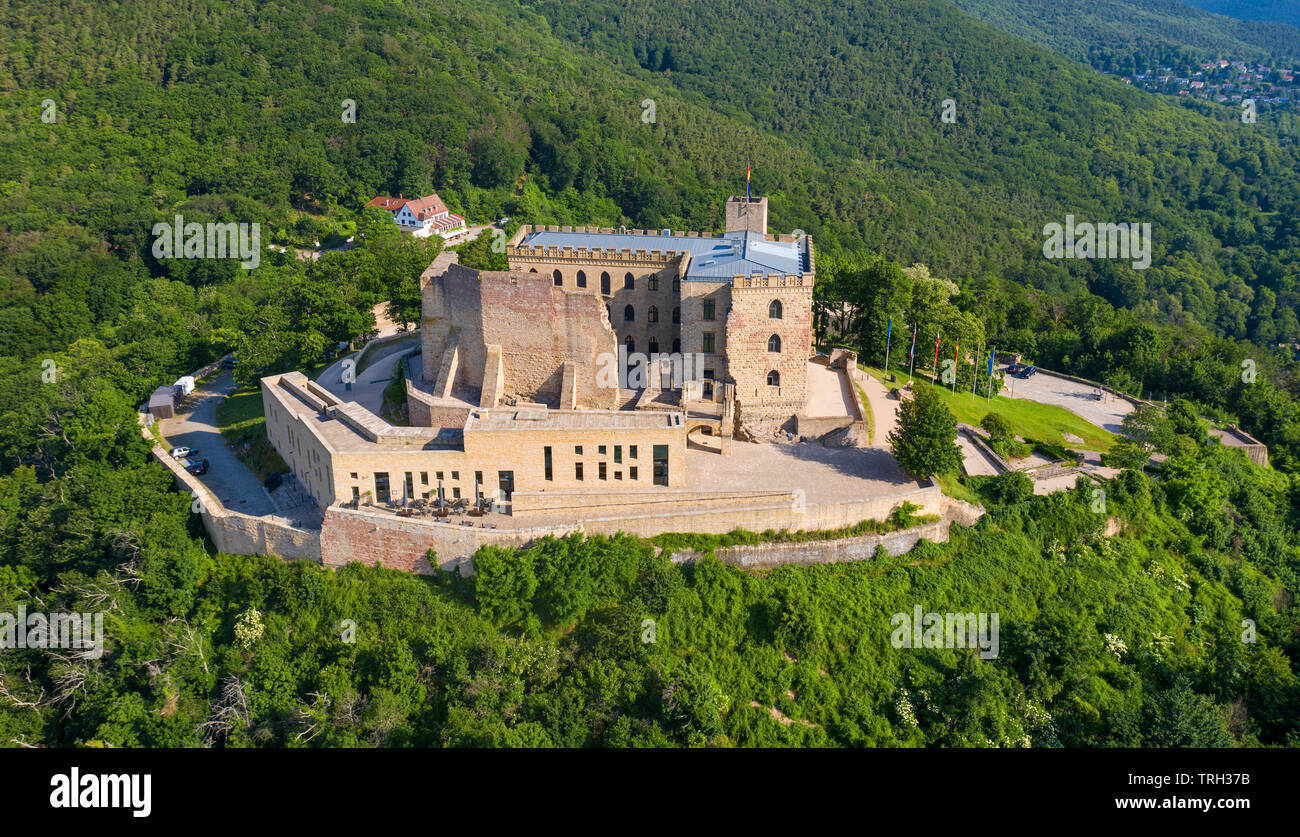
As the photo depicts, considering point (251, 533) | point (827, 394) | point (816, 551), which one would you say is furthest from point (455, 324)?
point (816, 551)

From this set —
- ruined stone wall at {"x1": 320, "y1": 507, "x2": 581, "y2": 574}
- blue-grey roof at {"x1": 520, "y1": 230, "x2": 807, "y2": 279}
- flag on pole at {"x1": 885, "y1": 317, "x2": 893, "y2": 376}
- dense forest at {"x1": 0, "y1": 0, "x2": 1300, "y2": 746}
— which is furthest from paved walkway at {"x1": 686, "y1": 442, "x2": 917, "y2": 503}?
flag on pole at {"x1": 885, "y1": 317, "x2": 893, "y2": 376}

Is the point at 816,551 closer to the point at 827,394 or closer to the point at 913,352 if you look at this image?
the point at 827,394

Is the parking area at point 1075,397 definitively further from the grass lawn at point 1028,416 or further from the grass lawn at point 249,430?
the grass lawn at point 249,430

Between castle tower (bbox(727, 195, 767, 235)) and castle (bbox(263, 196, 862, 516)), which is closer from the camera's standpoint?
castle (bbox(263, 196, 862, 516))

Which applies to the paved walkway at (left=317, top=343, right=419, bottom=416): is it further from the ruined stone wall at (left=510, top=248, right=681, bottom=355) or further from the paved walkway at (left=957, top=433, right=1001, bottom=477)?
the paved walkway at (left=957, top=433, right=1001, bottom=477)

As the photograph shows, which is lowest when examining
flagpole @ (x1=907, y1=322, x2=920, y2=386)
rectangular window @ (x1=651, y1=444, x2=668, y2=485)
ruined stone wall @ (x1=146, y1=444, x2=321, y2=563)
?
ruined stone wall @ (x1=146, y1=444, x2=321, y2=563)

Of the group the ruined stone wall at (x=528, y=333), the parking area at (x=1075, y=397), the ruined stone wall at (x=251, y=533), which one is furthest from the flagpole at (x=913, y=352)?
the ruined stone wall at (x=251, y=533)
